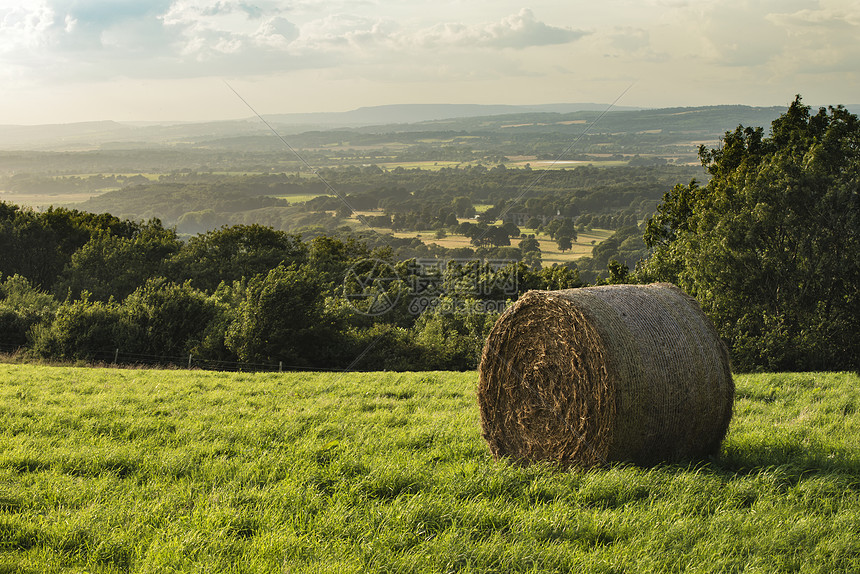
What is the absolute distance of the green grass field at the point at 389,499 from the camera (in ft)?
15.9

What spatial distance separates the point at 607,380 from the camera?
7.10 meters

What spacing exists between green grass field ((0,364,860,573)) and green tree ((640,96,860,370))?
9586 millimetres

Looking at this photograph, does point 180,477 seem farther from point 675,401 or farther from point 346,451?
point 675,401

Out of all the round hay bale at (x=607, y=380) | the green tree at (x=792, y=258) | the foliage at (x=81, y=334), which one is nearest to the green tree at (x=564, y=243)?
the green tree at (x=792, y=258)

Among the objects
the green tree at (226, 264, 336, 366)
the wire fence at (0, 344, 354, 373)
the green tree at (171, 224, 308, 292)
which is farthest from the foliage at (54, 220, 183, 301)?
the green tree at (226, 264, 336, 366)

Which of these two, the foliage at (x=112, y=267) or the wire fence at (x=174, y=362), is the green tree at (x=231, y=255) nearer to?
the foliage at (x=112, y=267)

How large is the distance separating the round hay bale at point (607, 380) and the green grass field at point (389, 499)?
0.39 metres

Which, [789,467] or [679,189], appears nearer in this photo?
[789,467]

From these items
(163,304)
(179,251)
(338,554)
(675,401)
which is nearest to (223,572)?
(338,554)

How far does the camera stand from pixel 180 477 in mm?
6852

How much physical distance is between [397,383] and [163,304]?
16846 millimetres

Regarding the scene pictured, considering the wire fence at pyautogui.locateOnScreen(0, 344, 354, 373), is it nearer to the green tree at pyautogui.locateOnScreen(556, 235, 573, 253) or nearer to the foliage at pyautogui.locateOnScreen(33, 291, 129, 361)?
the foliage at pyautogui.locateOnScreen(33, 291, 129, 361)

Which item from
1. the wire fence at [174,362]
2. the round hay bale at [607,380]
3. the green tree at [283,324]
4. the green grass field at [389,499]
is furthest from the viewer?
the green tree at [283,324]

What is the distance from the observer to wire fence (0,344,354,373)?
24594 millimetres
